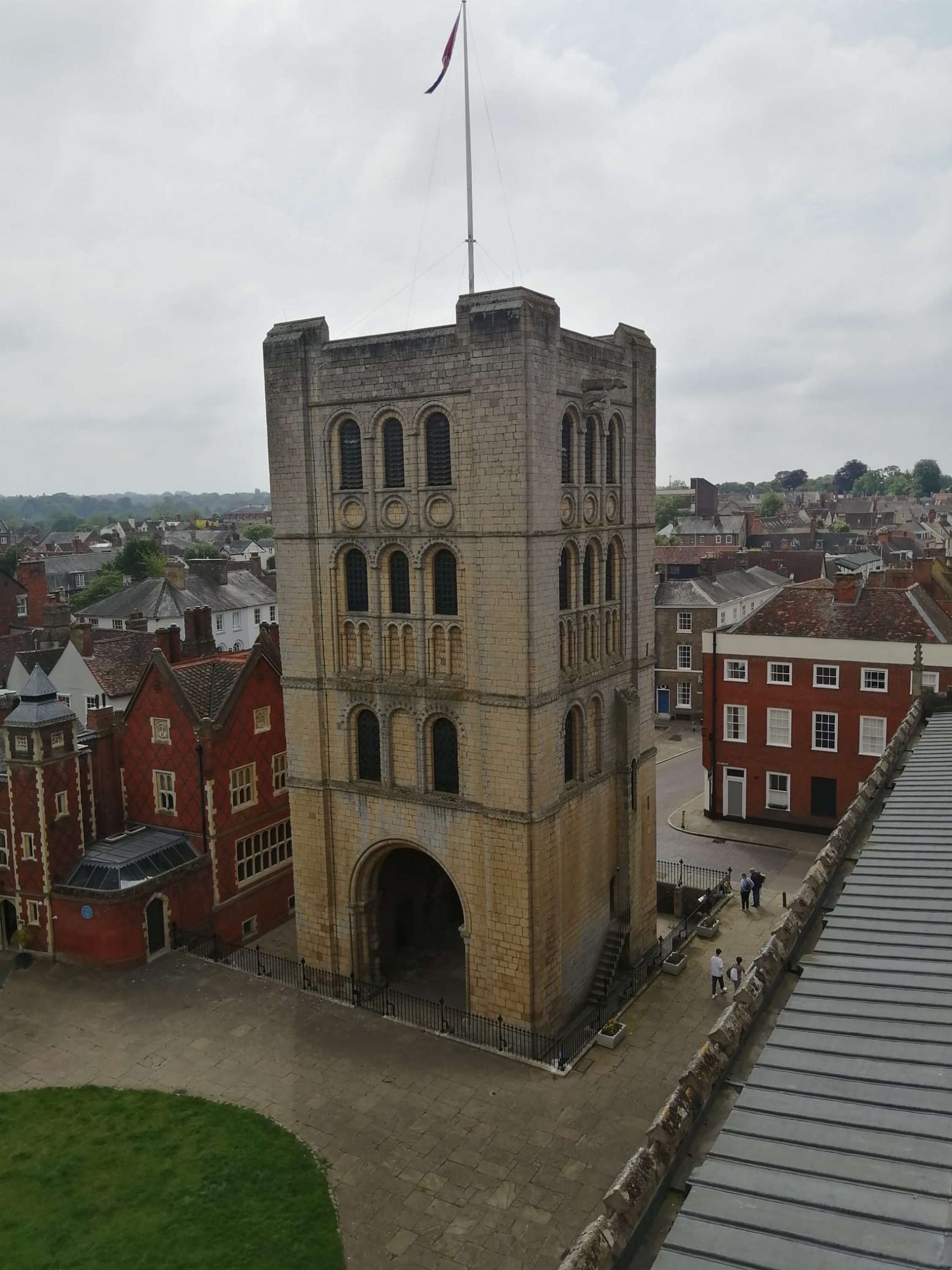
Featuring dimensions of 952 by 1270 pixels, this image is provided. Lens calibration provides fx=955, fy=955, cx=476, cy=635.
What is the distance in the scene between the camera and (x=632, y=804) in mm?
31281

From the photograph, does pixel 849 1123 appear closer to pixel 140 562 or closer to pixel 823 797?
pixel 823 797

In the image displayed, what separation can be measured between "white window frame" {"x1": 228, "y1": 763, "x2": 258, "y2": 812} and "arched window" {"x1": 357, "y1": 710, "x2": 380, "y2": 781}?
7.13 m

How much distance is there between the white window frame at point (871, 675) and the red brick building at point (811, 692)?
4 cm

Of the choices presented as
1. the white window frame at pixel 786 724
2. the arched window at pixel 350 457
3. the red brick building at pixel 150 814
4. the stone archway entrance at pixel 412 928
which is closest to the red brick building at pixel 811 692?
the white window frame at pixel 786 724

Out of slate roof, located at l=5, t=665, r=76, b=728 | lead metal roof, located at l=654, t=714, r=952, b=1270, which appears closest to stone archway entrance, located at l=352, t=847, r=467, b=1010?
slate roof, located at l=5, t=665, r=76, b=728

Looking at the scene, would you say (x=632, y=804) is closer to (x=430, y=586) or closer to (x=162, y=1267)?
(x=430, y=586)

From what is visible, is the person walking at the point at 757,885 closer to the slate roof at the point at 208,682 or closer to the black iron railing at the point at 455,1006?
the black iron railing at the point at 455,1006

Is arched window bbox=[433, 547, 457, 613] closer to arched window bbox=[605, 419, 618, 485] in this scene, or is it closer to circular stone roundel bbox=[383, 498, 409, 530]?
circular stone roundel bbox=[383, 498, 409, 530]

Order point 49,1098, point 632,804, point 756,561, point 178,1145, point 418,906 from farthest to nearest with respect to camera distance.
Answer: point 756,561 → point 418,906 → point 632,804 → point 49,1098 → point 178,1145

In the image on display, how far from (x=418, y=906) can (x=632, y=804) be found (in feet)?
28.3

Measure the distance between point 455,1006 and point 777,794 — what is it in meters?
22.7

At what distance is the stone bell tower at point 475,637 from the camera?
85.0ft

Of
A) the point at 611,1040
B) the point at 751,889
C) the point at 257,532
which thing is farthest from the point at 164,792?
the point at 257,532

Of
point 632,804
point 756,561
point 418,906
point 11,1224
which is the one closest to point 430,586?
point 632,804
